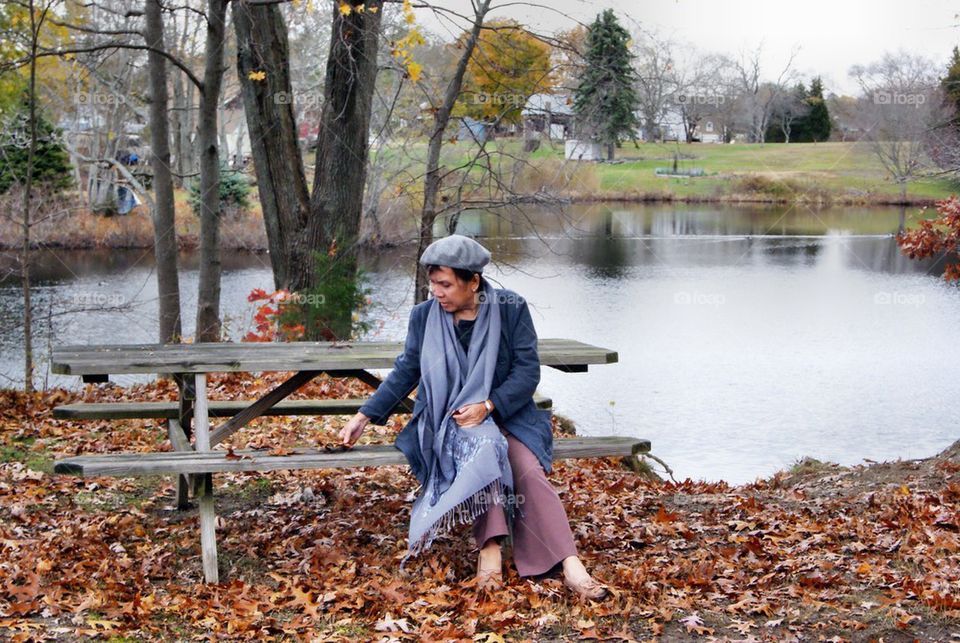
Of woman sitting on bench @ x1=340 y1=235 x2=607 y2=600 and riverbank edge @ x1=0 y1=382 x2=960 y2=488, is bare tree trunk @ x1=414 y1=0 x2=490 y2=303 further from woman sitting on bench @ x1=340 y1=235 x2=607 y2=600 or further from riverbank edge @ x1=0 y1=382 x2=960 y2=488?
woman sitting on bench @ x1=340 y1=235 x2=607 y2=600

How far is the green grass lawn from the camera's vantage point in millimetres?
42922

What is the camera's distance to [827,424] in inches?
540

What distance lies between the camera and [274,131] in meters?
11.6

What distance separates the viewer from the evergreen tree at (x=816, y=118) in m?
53.8

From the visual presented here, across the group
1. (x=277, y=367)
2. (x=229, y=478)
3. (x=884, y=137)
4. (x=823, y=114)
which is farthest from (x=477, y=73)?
(x=823, y=114)

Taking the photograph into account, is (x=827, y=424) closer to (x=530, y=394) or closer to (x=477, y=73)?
(x=477, y=73)

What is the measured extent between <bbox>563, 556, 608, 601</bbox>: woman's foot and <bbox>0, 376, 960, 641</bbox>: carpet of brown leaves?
6 cm

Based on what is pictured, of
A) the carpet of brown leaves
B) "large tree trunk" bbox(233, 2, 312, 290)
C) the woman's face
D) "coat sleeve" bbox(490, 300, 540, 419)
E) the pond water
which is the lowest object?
the pond water


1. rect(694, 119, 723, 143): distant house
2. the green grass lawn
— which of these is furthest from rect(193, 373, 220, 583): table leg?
rect(694, 119, 723, 143): distant house

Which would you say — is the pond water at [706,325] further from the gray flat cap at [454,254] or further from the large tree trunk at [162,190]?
the gray flat cap at [454,254]

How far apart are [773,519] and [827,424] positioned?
7952mm

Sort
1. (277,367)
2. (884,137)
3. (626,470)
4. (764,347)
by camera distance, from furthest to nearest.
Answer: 1. (884,137)
2. (764,347)
3. (626,470)
4. (277,367)

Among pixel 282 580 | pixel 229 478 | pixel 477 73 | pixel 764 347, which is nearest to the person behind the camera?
pixel 282 580

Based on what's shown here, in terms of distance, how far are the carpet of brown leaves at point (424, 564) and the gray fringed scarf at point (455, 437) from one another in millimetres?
294
